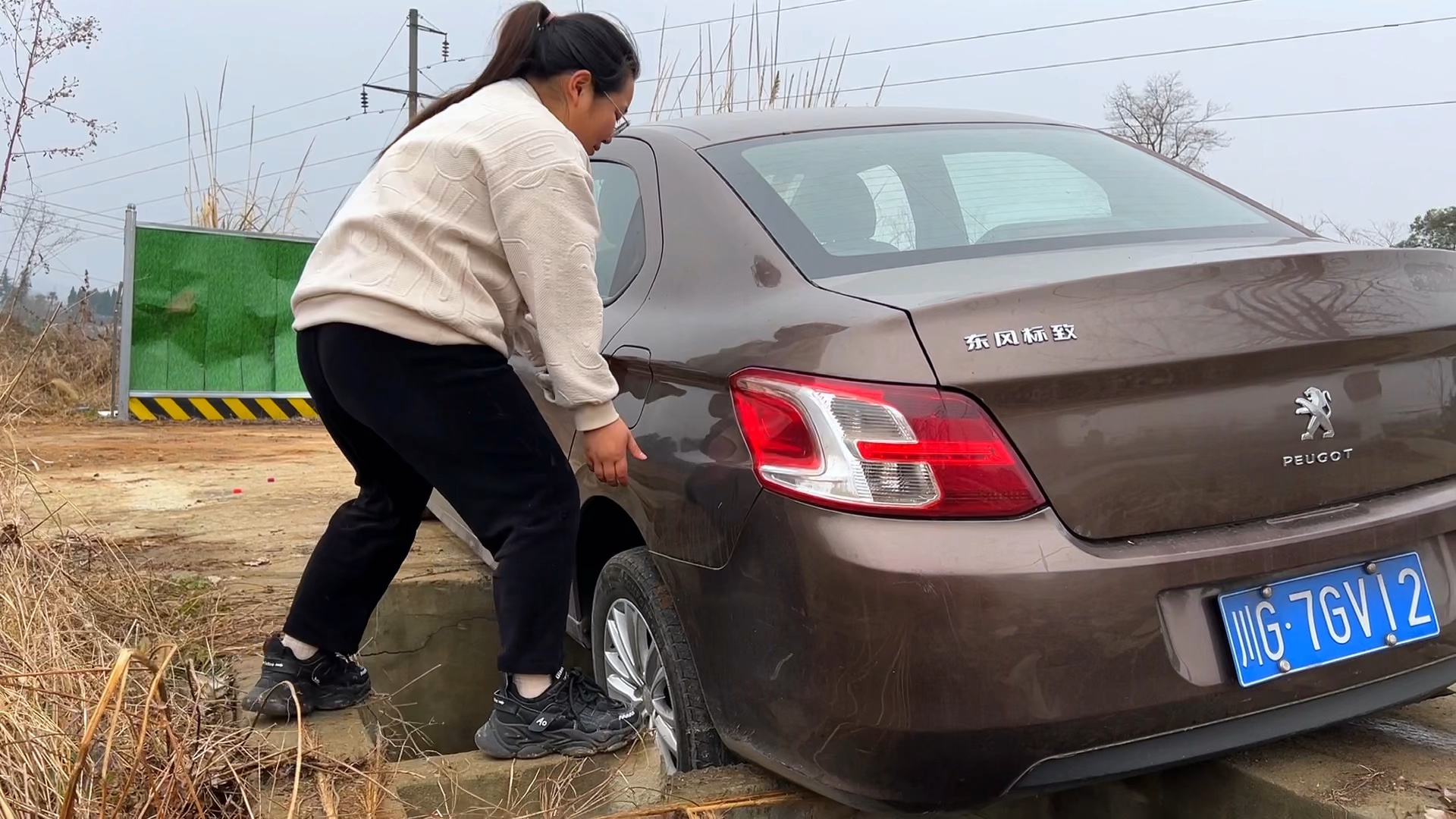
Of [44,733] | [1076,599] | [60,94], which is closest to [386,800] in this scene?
[44,733]

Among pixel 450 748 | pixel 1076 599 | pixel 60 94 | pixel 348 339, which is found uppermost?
pixel 60 94

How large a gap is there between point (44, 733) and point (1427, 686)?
7.92ft

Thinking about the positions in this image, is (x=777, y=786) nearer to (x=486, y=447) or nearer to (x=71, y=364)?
(x=486, y=447)

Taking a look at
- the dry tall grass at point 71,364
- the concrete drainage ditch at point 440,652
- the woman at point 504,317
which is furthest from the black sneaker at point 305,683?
the dry tall grass at point 71,364

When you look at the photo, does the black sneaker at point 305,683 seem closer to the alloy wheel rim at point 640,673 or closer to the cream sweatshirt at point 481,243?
the alloy wheel rim at point 640,673

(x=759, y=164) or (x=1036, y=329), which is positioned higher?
(x=759, y=164)

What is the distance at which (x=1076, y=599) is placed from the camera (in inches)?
67.0

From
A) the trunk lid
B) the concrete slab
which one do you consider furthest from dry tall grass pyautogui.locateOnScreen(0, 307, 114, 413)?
the concrete slab

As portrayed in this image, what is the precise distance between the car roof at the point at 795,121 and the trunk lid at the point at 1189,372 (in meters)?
0.77

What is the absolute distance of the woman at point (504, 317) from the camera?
2109mm

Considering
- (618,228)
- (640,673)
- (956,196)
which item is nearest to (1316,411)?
(956,196)

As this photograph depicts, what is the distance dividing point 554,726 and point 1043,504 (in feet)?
3.66

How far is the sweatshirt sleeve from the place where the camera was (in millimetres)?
2082

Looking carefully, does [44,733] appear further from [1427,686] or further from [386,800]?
[1427,686]
